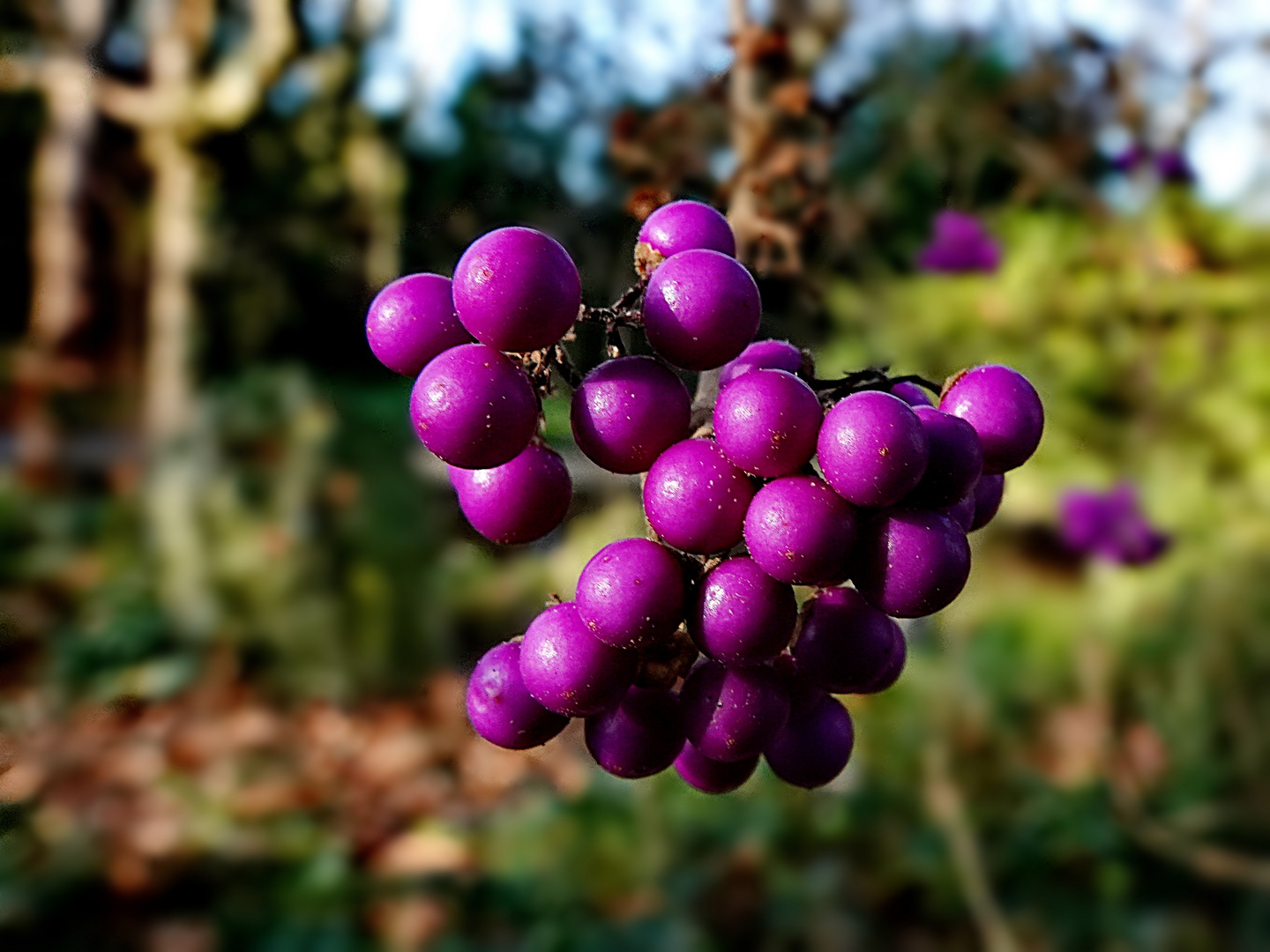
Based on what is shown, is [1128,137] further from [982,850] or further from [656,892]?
[656,892]

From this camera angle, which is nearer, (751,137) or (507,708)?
(507,708)

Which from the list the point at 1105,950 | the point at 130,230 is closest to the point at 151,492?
the point at 130,230

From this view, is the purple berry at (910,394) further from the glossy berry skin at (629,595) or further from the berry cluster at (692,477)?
the glossy berry skin at (629,595)

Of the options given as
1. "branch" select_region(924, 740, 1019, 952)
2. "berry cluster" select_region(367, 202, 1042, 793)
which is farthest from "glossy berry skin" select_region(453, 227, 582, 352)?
"branch" select_region(924, 740, 1019, 952)

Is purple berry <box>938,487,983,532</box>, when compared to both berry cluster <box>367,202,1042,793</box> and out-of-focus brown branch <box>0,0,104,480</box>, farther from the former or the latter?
out-of-focus brown branch <box>0,0,104,480</box>

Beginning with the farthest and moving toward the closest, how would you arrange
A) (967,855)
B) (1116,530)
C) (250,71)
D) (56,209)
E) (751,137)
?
(56,209) < (250,71) < (1116,530) < (967,855) < (751,137)

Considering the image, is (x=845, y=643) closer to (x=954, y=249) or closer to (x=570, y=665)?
(x=570, y=665)

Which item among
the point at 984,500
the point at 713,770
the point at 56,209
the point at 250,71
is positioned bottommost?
the point at 713,770

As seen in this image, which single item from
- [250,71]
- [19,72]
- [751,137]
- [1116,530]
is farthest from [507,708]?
[19,72]
